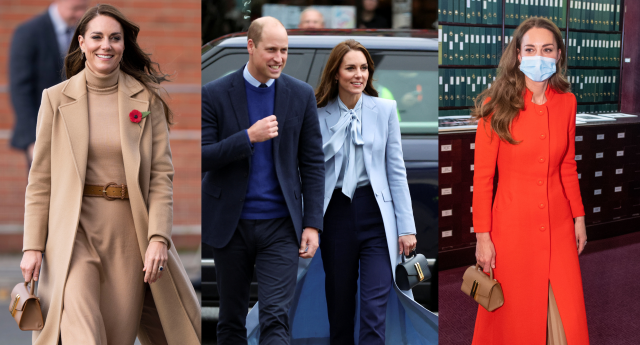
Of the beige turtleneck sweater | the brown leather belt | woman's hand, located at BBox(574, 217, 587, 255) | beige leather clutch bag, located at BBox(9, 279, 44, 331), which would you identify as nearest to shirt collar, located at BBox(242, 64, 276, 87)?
the beige turtleneck sweater

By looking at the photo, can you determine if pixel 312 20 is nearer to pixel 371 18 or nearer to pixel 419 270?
pixel 371 18

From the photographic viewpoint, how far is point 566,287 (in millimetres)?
2496

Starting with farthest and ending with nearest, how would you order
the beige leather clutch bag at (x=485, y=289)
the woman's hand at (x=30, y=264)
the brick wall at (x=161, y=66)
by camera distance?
the brick wall at (x=161, y=66)
the beige leather clutch bag at (x=485, y=289)
the woman's hand at (x=30, y=264)

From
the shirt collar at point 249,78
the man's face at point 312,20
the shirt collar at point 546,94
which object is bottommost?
the shirt collar at point 546,94

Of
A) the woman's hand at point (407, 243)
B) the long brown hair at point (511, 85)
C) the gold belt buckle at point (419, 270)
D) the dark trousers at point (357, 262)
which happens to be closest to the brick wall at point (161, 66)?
the dark trousers at point (357, 262)

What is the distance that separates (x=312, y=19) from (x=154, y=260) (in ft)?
3.65

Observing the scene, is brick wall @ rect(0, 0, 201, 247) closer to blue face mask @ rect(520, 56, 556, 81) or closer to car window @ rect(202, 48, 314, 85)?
car window @ rect(202, 48, 314, 85)

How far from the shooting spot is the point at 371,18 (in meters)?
2.52

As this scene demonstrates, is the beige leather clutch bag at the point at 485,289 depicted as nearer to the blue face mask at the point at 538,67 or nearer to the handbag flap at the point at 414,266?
the handbag flap at the point at 414,266

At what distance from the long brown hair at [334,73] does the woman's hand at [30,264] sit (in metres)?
1.20

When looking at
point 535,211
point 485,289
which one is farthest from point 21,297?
point 535,211

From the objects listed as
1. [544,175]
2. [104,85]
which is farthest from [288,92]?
[544,175]

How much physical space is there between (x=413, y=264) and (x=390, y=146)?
1.61 feet

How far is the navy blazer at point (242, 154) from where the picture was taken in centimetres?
234
